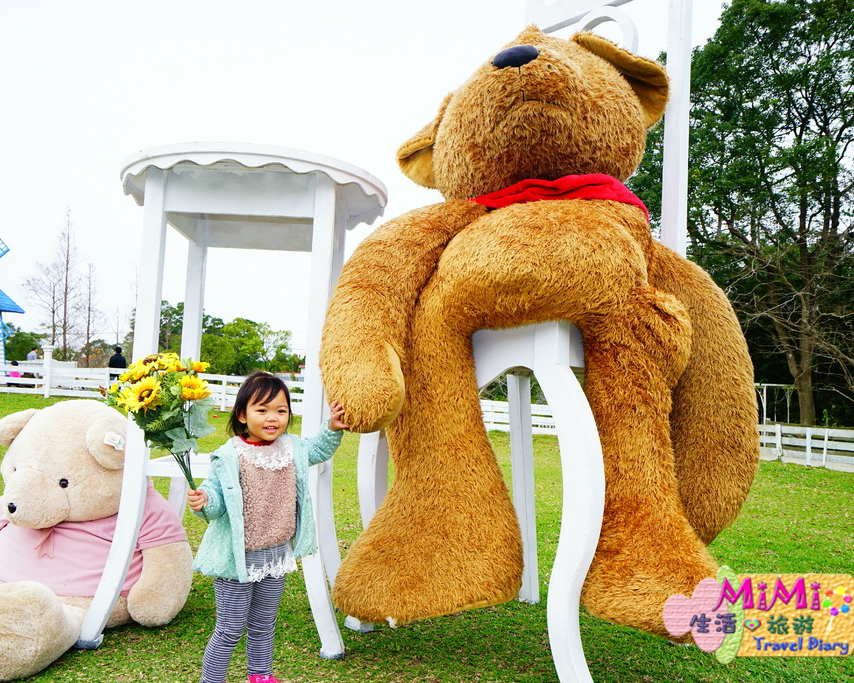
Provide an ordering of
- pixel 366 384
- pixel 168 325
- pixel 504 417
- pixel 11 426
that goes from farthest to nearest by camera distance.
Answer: pixel 168 325 < pixel 504 417 < pixel 11 426 < pixel 366 384

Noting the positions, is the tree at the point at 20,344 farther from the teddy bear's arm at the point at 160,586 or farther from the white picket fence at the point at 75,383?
the teddy bear's arm at the point at 160,586

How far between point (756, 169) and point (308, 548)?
8.98 metres

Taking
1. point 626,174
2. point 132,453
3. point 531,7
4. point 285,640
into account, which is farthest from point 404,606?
point 531,7

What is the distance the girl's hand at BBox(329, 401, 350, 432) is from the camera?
1.48 meters

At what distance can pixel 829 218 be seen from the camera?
8977 mm

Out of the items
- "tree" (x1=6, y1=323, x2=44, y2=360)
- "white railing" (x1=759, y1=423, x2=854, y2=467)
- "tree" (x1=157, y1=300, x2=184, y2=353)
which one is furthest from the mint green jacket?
"tree" (x1=6, y1=323, x2=44, y2=360)

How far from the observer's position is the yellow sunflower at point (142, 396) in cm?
132

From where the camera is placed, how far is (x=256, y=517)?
5.03ft

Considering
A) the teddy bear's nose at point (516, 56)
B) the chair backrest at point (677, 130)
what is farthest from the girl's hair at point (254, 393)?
the chair backrest at point (677, 130)

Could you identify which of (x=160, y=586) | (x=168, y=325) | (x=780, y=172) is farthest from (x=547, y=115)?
(x=168, y=325)

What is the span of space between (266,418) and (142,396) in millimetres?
300

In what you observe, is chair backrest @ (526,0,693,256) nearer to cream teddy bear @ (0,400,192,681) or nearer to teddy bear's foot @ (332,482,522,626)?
teddy bear's foot @ (332,482,522,626)

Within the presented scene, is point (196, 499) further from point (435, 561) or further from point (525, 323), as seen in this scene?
point (525, 323)

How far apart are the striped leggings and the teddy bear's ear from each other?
5.21ft
